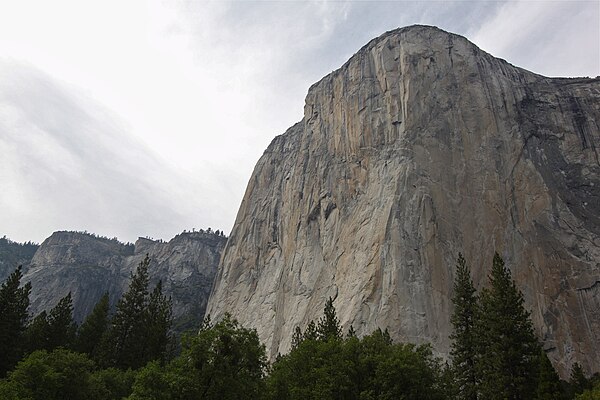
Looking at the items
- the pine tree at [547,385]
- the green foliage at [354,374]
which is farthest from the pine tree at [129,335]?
the pine tree at [547,385]

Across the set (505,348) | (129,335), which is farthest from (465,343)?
(129,335)

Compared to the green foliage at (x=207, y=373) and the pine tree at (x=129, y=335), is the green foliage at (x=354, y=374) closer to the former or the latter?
the green foliage at (x=207, y=373)

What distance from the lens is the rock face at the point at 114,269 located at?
116562 mm

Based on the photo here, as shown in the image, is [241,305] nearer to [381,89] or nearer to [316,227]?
[316,227]

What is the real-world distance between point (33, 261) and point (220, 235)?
52.8 meters

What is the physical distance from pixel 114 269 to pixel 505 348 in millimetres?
124942

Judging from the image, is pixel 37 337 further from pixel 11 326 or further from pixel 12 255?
pixel 12 255

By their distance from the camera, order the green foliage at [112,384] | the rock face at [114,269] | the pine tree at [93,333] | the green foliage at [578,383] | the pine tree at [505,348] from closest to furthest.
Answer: the pine tree at [505,348] → the green foliage at [112,384] → the green foliage at [578,383] → the pine tree at [93,333] → the rock face at [114,269]

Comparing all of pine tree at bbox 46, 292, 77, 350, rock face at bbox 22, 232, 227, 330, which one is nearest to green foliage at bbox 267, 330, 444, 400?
pine tree at bbox 46, 292, 77, 350

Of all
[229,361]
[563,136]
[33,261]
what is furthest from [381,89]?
[33,261]

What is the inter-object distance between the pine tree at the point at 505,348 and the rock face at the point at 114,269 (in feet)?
260

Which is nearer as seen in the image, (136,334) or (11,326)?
(11,326)

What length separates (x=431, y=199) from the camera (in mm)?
54594

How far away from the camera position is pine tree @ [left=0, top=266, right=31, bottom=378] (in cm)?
4097
